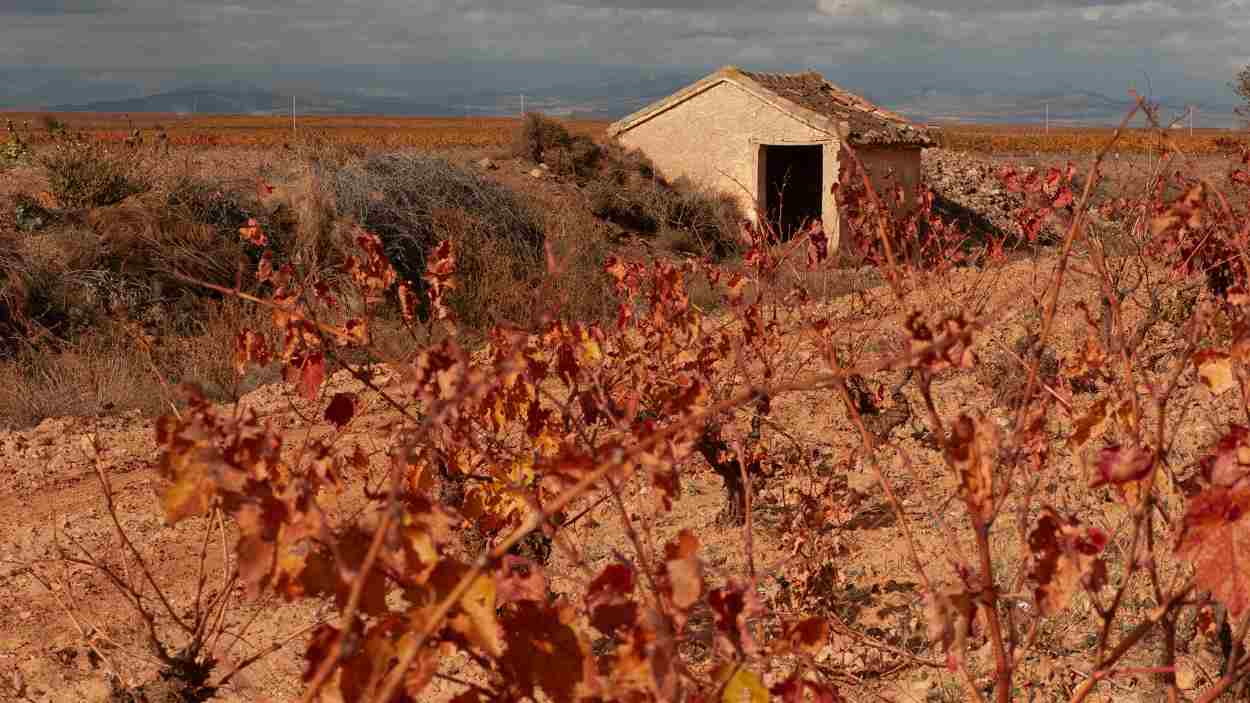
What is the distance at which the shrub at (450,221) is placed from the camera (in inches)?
451

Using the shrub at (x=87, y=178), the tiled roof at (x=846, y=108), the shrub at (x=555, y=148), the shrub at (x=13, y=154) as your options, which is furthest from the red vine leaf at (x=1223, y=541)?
the shrub at (x=555, y=148)

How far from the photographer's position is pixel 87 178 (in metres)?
12.3

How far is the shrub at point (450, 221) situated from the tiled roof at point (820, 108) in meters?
4.23

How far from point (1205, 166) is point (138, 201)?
29060 mm

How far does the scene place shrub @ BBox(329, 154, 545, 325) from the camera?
11.4 metres

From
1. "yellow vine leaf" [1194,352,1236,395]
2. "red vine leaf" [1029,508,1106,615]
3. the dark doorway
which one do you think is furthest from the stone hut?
"red vine leaf" [1029,508,1106,615]

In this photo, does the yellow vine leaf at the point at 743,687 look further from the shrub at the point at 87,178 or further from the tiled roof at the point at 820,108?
the tiled roof at the point at 820,108

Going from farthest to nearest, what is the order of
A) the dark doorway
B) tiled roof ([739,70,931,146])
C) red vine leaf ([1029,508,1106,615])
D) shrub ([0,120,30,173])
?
the dark doorway, tiled roof ([739,70,931,146]), shrub ([0,120,30,173]), red vine leaf ([1029,508,1106,615])

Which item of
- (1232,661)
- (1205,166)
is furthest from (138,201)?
(1205,166)

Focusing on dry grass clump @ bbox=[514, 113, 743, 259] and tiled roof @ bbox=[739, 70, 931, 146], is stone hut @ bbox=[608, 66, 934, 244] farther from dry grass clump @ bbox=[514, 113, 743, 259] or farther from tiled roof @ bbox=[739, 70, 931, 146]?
dry grass clump @ bbox=[514, 113, 743, 259]

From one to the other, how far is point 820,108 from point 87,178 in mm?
9979

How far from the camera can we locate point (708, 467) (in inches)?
238

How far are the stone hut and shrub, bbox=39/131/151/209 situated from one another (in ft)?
24.6

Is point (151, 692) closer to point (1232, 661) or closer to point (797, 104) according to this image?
point (1232, 661)
